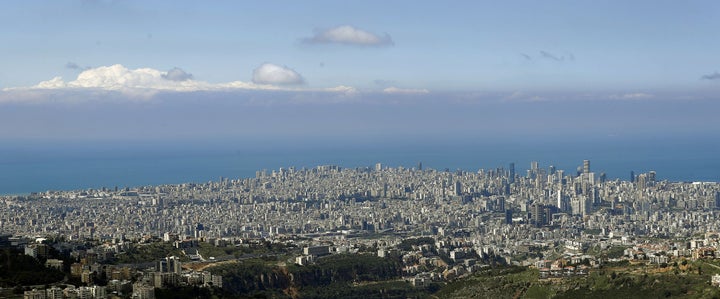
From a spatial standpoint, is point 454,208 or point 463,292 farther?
point 454,208

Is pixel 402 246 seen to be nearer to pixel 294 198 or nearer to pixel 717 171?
pixel 294 198

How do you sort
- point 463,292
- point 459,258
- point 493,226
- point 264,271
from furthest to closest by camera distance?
point 493,226
point 459,258
point 264,271
point 463,292

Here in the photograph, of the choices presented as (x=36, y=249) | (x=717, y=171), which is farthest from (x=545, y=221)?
(x=717, y=171)

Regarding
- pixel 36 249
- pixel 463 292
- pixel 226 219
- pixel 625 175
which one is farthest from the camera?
pixel 625 175

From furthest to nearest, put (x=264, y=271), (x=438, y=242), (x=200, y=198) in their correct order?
(x=200, y=198) < (x=438, y=242) < (x=264, y=271)

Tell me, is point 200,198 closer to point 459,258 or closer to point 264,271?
point 459,258

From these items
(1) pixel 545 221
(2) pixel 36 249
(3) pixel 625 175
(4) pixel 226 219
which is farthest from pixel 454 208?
(2) pixel 36 249
